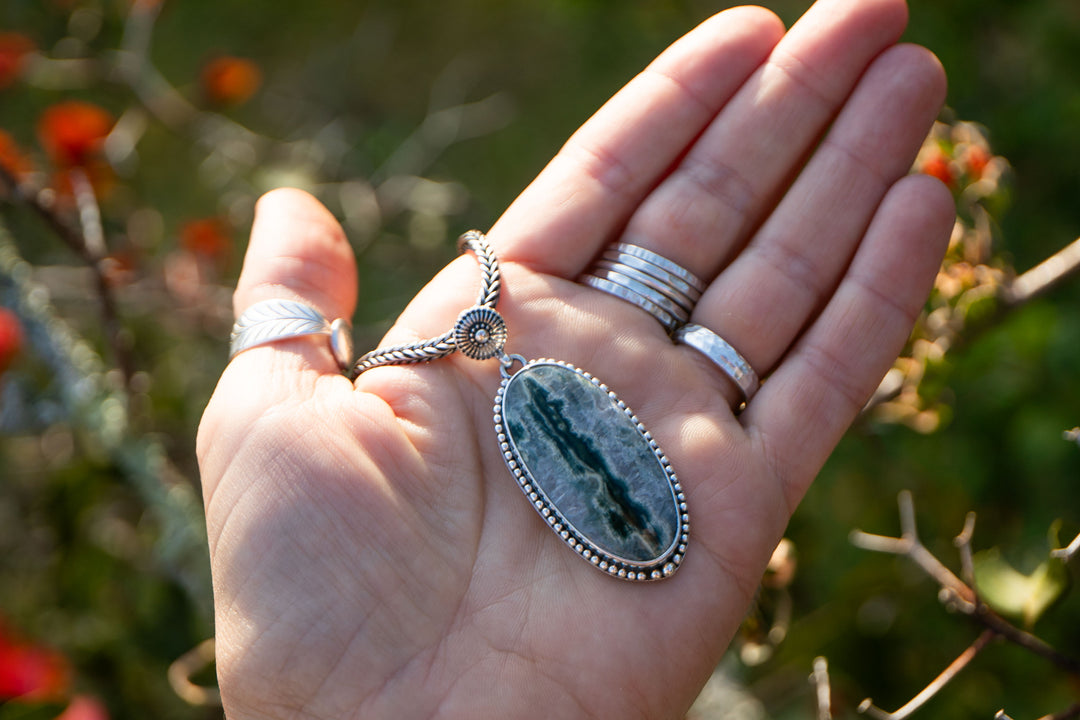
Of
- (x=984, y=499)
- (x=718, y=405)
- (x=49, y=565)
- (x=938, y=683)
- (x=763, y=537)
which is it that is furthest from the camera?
(x=49, y=565)

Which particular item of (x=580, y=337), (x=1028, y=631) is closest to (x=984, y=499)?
(x=1028, y=631)

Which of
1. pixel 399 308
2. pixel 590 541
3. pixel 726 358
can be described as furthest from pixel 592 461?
pixel 399 308

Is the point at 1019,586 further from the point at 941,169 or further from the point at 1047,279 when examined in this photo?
the point at 941,169

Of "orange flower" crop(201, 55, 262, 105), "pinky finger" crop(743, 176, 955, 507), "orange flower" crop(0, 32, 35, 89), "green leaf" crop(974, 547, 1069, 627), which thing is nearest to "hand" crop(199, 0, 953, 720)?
"pinky finger" crop(743, 176, 955, 507)

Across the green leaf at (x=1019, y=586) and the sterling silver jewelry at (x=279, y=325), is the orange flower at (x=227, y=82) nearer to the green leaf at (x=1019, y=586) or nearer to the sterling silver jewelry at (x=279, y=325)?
the sterling silver jewelry at (x=279, y=325)

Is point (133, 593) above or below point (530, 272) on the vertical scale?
below

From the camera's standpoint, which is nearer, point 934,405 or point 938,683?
point 938,683

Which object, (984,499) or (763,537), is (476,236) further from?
(984,499)
